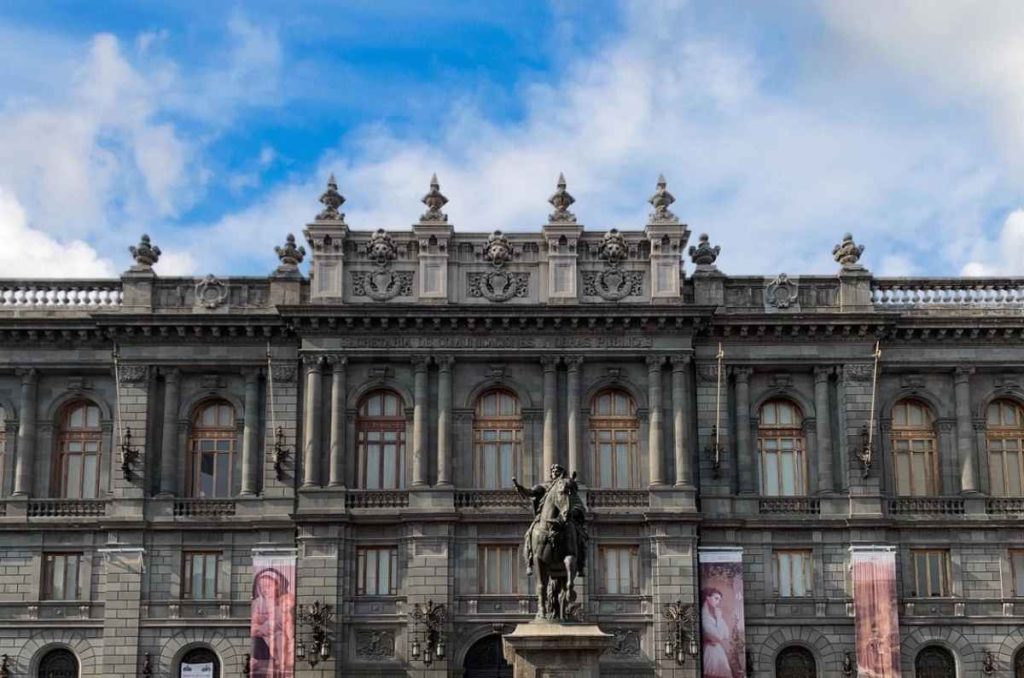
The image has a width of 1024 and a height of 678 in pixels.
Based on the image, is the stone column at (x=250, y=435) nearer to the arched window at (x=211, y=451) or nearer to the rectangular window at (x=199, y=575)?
the arched window at (x=211, y=451)

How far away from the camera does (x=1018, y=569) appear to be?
5225 cm

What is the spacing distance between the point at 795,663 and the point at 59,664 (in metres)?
25.9

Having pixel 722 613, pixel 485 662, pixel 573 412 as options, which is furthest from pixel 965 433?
pixel 485 662

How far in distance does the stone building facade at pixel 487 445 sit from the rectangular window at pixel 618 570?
0.08 meters

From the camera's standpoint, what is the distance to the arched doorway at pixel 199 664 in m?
50.8

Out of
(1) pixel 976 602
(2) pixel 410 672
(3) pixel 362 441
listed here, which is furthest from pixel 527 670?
(1) pixel 976 602

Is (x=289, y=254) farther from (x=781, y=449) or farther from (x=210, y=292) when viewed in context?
(x=781, y=449)

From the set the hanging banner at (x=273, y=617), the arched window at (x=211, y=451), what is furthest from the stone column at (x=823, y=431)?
the arched window at (x=211, y=451)

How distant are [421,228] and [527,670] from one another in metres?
25.1

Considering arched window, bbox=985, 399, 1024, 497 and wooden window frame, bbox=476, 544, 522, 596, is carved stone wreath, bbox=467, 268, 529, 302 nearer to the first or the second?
wooden window frame, bbox=476, 544, 522, 596

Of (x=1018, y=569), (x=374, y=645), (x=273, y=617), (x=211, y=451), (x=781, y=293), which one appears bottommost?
(x=374, y=645)

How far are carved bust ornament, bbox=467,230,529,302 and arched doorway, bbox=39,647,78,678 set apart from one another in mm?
19089

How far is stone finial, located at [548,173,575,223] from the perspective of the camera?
53.4 metres

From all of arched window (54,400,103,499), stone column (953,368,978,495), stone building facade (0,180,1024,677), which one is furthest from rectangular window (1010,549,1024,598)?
arched window (54,400,103,499)
